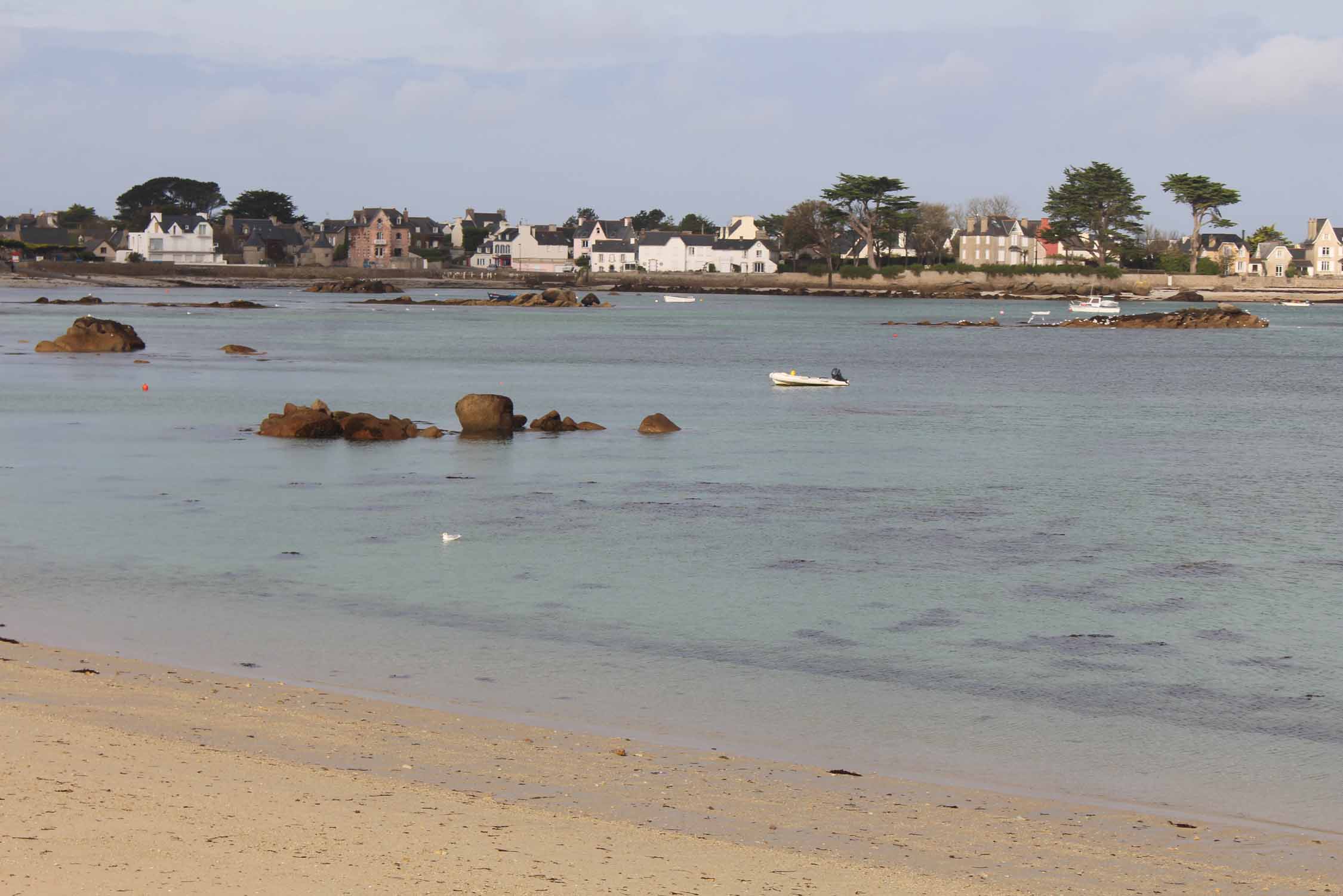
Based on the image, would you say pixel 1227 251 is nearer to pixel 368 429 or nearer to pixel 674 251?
pixel 674 251

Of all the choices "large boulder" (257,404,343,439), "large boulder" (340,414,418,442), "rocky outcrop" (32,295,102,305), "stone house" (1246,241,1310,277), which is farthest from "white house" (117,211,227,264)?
"large boulder" (340,414,418,442)

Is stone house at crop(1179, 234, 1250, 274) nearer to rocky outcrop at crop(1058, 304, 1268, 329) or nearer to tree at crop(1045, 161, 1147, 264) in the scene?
tree at crop(1045, 161, 1147, 264)

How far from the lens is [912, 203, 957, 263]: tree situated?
171625 millimetres

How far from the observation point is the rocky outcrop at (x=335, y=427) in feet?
100.0

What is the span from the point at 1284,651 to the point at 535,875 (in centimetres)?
993

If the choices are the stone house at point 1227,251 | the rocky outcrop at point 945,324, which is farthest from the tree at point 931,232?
the rocky outcrop at point 945,324

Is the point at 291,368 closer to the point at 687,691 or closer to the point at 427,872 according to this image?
the point at 687,691

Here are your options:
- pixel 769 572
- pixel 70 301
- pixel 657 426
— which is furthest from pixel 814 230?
pixel 769 572

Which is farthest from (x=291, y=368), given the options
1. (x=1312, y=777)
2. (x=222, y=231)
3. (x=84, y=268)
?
(x=222, y=231)

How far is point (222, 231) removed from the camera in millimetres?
177625

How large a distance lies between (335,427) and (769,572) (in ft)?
51.2

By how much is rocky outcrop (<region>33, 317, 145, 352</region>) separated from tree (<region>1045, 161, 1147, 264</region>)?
113 meters

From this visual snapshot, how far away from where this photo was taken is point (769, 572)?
17.8 metres

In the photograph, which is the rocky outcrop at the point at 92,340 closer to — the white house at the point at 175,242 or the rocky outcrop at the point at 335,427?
the rocky outcrop at the point at 335,427
